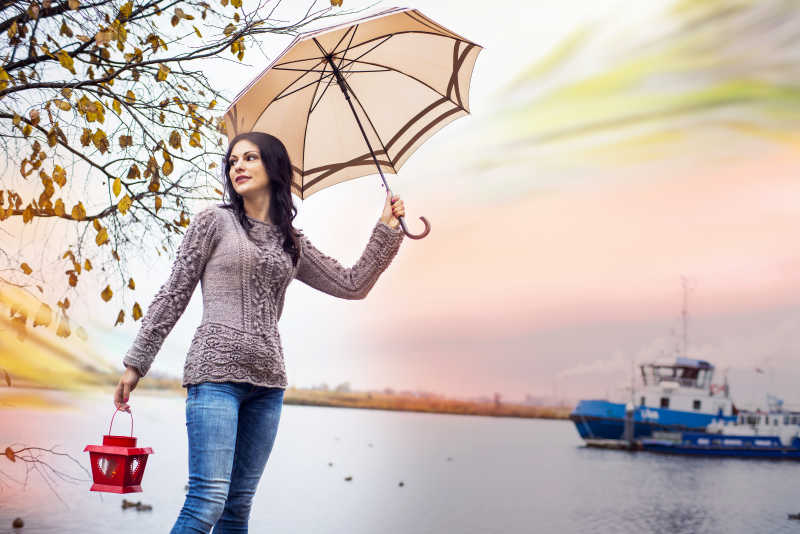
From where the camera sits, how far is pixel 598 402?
28359mm

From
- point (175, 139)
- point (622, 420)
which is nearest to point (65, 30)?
point (175, 139)

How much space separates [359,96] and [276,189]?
0.92 m

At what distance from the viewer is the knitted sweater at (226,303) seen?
2035 millimetres

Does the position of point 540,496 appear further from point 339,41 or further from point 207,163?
point 339,41

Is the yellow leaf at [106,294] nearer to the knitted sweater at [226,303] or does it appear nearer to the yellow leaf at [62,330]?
the yellow leaf at [62,330]

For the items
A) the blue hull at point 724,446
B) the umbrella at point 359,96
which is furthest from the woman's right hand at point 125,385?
the blue hull at point 724,446

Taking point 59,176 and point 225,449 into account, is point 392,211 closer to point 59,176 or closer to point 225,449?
point 225,449

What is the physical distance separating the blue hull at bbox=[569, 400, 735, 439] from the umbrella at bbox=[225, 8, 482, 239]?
85.7ft

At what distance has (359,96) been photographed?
3084 mm

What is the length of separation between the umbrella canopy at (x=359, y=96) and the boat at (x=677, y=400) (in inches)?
1020

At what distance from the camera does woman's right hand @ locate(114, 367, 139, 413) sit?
1.99 m

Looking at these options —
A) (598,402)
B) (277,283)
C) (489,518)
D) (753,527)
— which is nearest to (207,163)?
(277,283)

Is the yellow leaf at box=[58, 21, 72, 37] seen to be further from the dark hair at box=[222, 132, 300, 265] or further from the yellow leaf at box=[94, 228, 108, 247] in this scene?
the dark hair at box=[222, 132, 300, 265]

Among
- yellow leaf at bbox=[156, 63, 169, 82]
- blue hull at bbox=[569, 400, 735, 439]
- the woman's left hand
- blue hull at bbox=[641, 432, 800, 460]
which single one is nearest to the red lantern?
the woman's left hand
